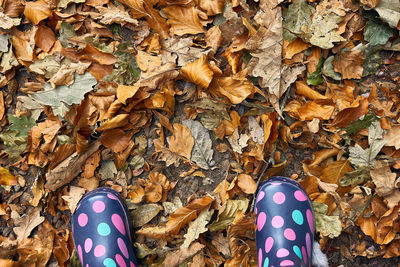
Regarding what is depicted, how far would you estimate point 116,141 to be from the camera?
1537 mm

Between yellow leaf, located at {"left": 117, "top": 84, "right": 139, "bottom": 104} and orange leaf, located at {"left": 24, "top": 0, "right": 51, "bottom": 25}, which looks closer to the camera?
yellow leaf, located at {"left": 117, "top": 84, "right": 139, "bottom": 104}

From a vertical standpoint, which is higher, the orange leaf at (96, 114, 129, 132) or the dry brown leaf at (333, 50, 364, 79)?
the dry brown leaf at (333, 50, 364, 79)

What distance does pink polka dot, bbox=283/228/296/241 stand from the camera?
58.4 inches

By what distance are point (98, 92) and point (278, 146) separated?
2.42 feet

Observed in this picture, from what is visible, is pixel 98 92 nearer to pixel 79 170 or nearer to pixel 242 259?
pixel 79 170

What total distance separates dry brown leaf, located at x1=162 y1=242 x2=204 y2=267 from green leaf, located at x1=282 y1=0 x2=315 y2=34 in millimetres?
912

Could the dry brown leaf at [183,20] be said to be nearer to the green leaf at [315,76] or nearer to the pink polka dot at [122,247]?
the green leaf at [315,76]

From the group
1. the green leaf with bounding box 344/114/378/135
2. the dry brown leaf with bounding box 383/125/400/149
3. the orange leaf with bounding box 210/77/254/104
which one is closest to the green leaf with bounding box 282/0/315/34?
the orange leaf with bounding box 210/77/254/104

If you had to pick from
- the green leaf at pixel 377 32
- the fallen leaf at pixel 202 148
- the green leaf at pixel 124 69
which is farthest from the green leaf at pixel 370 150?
the green leaf at pixel 124 69

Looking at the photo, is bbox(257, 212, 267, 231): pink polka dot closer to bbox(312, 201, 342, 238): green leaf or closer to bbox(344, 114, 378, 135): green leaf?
bbox(312, 201, 342, 238): green leaf

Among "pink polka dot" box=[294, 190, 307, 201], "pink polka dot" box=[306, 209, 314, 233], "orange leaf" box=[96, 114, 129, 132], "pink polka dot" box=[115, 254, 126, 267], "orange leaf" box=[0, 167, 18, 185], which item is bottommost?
"pink polka dot" box=[115, 254, 126, 267]

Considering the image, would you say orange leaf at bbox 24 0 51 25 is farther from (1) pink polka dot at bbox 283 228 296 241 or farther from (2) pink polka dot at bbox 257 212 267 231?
(1) pink polka dot at bbox 283 228 296 241

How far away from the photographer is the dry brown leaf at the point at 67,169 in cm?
152

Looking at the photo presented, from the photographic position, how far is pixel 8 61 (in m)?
1.58
